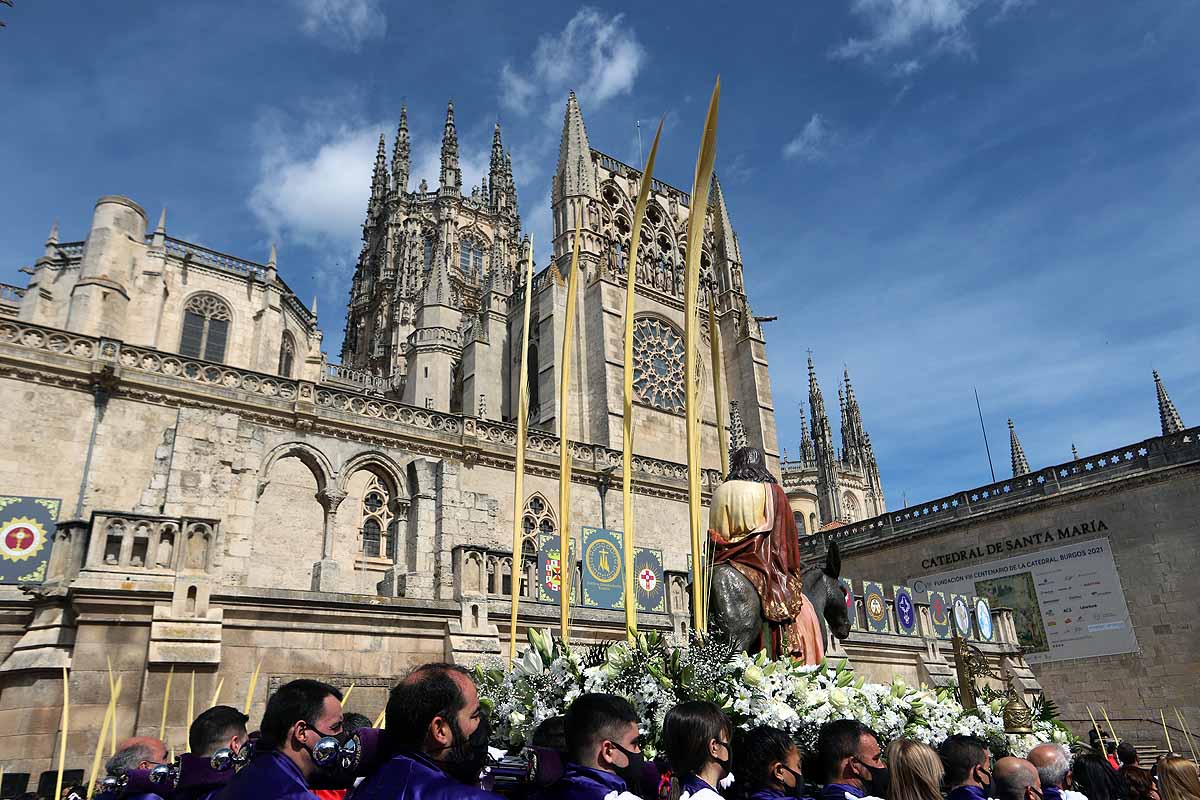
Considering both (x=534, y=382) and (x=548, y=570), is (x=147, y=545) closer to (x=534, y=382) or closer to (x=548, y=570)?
(x=548, y=570)

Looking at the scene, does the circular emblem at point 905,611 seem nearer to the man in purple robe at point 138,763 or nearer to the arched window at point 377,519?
the arched window at point 377,519

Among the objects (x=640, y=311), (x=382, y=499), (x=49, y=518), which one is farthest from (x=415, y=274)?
(x=49, y=518)

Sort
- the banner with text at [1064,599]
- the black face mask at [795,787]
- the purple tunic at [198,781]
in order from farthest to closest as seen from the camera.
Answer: the banner with text at [1064,599]
the black face mask at [795,787]
the purple tunic at [198,781]

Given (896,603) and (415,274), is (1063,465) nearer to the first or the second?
(896,603)

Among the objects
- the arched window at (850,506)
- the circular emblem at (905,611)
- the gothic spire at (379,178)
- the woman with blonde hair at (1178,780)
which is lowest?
the woman with blonde hair at (1178,780)

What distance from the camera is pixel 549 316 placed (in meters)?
29.1

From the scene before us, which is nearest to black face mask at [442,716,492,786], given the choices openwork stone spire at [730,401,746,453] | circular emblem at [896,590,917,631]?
circular emblem at [896,590,917,631]

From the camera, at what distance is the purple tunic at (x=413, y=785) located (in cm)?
207

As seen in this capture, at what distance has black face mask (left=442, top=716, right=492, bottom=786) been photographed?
230 centimetres

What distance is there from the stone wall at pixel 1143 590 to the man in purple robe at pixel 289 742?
21.6 m

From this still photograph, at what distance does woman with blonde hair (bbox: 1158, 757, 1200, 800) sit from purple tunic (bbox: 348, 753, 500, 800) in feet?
13.7

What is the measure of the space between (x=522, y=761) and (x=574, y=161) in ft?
102

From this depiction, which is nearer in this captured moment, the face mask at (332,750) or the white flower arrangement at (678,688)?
the face mask at (332,750)

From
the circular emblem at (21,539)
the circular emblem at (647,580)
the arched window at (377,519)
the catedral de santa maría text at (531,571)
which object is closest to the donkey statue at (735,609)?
the catedral de santa maría text at (531,571)
